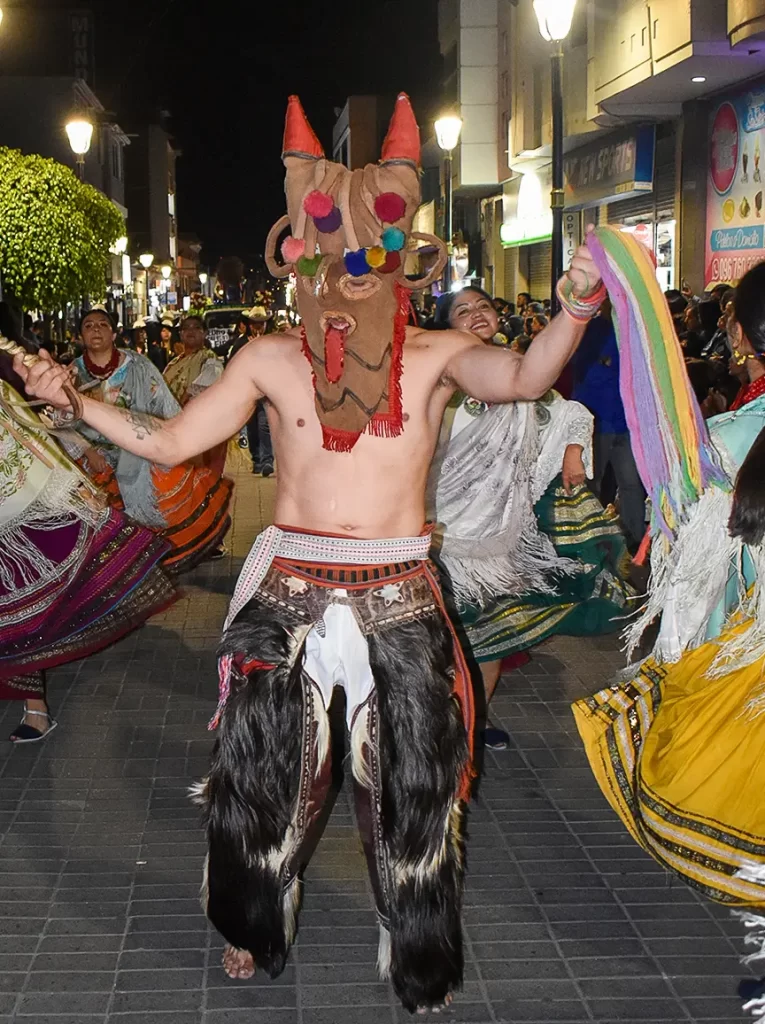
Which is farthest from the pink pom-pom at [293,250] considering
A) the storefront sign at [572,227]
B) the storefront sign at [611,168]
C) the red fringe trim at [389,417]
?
the storefront sign at [572,227]

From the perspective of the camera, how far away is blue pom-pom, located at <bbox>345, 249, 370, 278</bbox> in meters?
3.47

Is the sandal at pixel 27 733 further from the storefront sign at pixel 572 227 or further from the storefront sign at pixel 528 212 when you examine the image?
the storefront sign at pixel 528 212

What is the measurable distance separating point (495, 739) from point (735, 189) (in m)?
13.3

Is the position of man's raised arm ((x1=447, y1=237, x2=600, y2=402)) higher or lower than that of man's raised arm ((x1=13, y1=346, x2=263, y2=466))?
higher

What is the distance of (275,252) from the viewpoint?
149 inches

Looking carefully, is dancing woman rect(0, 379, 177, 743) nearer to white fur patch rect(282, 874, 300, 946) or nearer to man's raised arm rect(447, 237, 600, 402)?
white fur patch rect(282, 874, 300, 946)

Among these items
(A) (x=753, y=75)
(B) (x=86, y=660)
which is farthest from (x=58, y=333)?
(B) (x=86, y=660)

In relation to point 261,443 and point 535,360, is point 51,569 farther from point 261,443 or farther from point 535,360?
point 261,443

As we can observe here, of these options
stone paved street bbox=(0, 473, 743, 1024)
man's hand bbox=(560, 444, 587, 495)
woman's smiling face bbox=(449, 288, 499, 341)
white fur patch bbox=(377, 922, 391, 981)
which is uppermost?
woman's smiling face bbox=(449, 288, 499, 341)

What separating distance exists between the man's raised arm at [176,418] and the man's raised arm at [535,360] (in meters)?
0.65

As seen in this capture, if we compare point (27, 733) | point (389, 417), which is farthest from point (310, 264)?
point (27, 733)

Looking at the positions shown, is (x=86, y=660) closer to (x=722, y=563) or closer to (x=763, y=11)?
(x=722, y=563)

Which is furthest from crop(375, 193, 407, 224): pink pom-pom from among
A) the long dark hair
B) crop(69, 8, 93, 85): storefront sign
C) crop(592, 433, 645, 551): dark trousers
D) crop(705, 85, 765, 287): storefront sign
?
crop(69, 8, 93, 85): storefront sign

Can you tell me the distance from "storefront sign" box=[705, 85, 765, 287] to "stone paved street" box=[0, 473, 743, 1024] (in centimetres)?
1188
